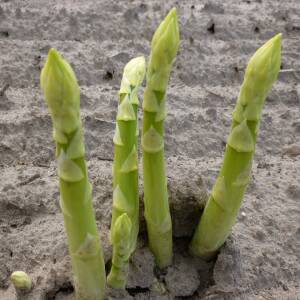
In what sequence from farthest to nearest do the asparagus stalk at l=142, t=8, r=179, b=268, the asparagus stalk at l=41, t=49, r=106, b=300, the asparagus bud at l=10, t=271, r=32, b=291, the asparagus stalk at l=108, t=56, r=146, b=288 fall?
the asparagus bud at l=10, t=271, r=32, b=291, the asparagus stalk at l=108, t=56, r=146, b=288, the asparagus stalk at l=142, t=8, r=179, b=268, the asparagus stalk at l=41, t=49, r=106, b=300

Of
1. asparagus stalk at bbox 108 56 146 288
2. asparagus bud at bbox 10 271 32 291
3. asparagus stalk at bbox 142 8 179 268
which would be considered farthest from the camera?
asparagus bud at bbox 10 271 32 291

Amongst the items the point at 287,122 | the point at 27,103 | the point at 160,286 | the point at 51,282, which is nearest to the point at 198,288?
the point at 160,286

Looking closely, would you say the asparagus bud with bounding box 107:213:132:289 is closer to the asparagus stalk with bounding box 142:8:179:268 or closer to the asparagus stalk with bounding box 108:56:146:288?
the asparagus stalk with bounding box 108:56:146:288

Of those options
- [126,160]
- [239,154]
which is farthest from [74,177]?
[239,154]

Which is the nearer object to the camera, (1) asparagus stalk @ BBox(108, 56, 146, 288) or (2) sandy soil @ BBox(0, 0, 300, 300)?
(1) asparagus stalk @ BBox(108, 56, 146, 288)

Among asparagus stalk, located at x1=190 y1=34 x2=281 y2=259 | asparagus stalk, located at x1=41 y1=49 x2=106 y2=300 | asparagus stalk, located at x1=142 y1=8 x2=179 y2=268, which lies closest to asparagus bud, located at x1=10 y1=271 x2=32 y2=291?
asparagus stalk, located at x1=41 y1=49 x2=106 y2=300

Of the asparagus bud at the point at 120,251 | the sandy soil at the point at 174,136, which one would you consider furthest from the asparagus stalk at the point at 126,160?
the sandy soil at the point at 174,136

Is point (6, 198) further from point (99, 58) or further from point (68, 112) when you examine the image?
point (99, 58)
